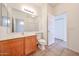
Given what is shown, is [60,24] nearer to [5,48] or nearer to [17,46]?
[17,46]

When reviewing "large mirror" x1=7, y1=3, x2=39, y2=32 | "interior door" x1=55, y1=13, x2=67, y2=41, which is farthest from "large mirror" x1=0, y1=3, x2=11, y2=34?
"interior door" x1=55, y1=13, x2=67, y2=41

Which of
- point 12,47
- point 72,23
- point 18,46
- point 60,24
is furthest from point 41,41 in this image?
point 60,24

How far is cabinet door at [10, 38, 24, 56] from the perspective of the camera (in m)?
2.01

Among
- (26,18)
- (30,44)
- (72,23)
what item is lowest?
(30,44)

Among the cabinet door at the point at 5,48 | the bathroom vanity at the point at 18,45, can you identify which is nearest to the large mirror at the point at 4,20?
the bathroom vanity at the point at 18,45

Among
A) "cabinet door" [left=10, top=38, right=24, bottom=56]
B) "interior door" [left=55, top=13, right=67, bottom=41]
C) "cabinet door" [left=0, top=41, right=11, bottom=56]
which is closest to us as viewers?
"cabinet door" [left=0, top=41, right=11, bottom=56]

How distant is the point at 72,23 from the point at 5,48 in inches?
87.5

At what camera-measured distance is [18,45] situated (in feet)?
7.12

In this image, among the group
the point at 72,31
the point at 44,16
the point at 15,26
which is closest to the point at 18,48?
the point at 15,26

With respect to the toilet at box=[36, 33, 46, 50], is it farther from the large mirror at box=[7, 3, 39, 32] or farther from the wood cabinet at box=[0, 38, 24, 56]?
the wood cabinet at box=[0, 38, 24, 56]

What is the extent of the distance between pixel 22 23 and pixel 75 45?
1773 mm

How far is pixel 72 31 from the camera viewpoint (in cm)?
285

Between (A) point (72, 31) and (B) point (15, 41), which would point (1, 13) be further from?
(A) point (72, 31)

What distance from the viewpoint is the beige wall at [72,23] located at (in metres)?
2.56
